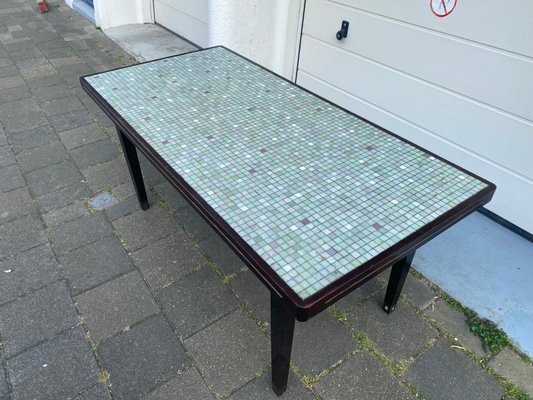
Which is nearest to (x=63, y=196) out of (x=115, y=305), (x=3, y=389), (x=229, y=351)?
(x=115, y=305)

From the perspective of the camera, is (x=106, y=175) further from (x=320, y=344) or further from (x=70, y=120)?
(x=320, y=344)

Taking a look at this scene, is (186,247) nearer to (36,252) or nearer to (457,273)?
(36,252)

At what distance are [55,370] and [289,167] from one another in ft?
4.55

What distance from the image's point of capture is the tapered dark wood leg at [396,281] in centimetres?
189

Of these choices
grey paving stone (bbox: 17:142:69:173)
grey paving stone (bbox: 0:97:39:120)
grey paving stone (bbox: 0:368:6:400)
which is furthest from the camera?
grey paving stone (bbox: 0:97:39:120)

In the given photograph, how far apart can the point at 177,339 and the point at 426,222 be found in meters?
1.28

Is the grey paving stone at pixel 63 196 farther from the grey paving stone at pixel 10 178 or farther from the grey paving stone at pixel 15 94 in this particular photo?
the grey paving stone at pixel 15 94

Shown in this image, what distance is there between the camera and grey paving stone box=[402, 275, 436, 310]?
216 centimetres

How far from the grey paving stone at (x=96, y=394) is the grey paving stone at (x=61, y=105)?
283 cm

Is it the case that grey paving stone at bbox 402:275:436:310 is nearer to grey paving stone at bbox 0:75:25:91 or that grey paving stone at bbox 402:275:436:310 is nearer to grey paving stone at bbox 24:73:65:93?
grey paving stone at bbox 24:73:65:93

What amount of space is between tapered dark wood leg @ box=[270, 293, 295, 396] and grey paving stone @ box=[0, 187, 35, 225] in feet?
6.57

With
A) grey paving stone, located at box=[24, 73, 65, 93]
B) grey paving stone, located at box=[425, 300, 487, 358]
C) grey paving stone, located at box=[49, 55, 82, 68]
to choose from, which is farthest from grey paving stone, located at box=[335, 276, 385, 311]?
grey paving stone, located at box=[49, 55, 82, 68]

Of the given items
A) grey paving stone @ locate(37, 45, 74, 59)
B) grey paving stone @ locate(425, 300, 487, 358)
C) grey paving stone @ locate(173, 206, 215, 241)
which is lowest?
grey paving stone @ locate(173, 206, 215, 241)

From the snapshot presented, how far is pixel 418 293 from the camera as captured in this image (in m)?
2.21
